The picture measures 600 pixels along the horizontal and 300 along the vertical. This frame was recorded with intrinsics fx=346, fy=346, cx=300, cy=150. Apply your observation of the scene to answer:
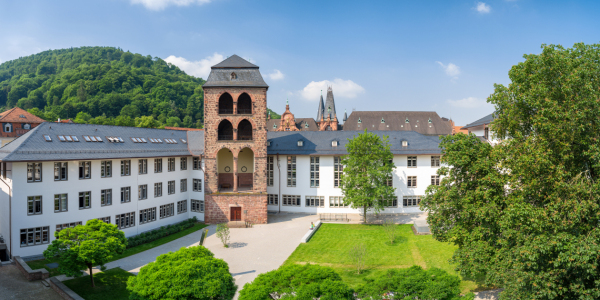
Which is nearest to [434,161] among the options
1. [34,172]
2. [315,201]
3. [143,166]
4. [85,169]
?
[315,201]

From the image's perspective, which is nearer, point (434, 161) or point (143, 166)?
point (143, 166)

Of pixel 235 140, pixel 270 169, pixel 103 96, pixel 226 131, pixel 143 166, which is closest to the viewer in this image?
pixel 143 166

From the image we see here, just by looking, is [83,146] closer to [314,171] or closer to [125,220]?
[125,220]

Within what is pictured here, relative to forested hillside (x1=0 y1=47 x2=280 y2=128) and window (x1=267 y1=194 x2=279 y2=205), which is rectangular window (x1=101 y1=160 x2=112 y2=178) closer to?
window (x1=267 y1=194 x2=279 y2=205)

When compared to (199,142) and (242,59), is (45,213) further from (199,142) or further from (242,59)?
(242,59)

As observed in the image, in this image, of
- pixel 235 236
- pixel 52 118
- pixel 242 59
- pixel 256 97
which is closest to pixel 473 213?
pixel 235 236

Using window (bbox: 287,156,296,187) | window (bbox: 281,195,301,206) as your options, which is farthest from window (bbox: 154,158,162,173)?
window (bbox: 281,195,301,206)

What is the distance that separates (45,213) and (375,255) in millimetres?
25247

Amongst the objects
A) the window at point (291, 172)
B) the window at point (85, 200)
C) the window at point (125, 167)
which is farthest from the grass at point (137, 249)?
the window at point (291, 172)

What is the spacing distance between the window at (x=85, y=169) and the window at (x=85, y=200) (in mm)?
1399

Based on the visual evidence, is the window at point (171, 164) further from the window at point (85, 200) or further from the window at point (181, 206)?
the window at point (85, 200)

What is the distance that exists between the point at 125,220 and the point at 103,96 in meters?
99.4

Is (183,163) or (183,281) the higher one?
(183,163)

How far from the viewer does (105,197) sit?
98.9 feet
